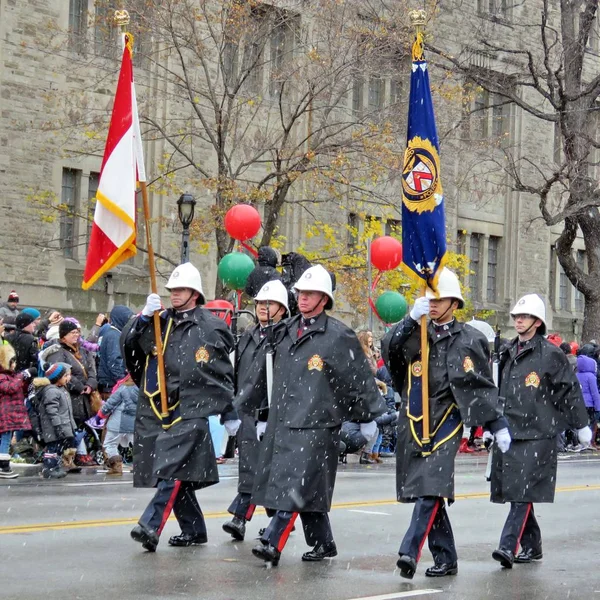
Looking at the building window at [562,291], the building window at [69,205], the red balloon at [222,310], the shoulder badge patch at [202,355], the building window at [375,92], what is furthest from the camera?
the building window at [562,291]

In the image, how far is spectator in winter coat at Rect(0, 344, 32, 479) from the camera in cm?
1625

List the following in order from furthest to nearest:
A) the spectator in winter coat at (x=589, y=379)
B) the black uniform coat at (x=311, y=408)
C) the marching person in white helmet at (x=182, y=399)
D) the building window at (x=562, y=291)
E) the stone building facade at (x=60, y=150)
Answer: the building window at (x=562, y=291) → the stone building facade at (x=60, y=150) → the spectator in winter coat at (x=589, y=379) → the marching person in white helmet at (x=182, y=399) → the black uniform coat at (x=311, y=408)

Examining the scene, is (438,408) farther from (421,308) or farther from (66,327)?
(66,327)

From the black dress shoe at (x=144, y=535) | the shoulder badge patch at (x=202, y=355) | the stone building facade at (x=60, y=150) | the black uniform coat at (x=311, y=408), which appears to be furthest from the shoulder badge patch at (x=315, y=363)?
the stone building facade at (x=60, y=150)

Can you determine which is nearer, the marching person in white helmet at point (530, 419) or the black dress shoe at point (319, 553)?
the black dress shoe at point (319, 553)

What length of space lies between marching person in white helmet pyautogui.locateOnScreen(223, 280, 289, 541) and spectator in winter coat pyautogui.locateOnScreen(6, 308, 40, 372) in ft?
21.9

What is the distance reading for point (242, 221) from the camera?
71.9 ft

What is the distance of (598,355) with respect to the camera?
2678 centimetres

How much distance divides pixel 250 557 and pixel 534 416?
93.6 inches

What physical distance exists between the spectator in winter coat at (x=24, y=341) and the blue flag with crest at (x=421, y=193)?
8387mm

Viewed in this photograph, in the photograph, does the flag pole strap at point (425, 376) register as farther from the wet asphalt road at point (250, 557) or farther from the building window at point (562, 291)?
the building window at point (562, 291)

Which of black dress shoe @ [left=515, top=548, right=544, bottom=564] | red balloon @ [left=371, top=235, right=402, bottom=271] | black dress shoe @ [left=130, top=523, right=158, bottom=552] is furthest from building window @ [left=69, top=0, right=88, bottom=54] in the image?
black dress shoe @ [left=515, top=548, right=544, bottom=564]

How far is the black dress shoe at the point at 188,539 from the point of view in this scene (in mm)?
10500

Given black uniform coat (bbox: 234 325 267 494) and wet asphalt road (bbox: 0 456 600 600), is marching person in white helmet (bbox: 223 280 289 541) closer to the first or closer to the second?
black uniform coat (bbox: 234 325 267 494)
